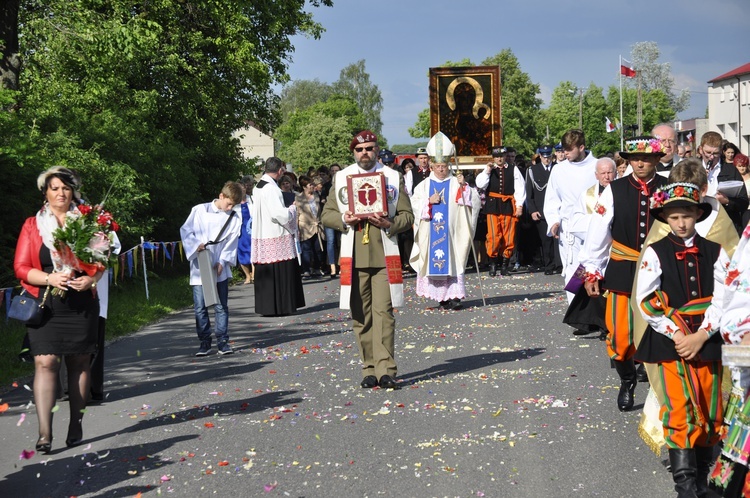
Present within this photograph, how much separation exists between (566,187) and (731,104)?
9392 centimetres

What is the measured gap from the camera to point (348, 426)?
8055 millimetres

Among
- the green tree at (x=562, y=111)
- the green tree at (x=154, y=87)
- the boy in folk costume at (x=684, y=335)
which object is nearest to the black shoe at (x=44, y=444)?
the boy in folk costume at (x=684, y=335)

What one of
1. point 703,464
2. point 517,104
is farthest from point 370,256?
point 517,104

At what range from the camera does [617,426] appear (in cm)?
780

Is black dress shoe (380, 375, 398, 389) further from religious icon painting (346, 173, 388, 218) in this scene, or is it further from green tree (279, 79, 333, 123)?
green tree (279, 79, 333, 123)

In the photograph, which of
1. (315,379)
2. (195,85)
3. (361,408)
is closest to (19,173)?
(315,379)

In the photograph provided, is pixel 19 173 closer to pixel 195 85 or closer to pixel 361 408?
pixel 361 408

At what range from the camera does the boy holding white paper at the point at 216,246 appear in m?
12.1

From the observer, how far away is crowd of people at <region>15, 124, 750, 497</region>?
19.3ft

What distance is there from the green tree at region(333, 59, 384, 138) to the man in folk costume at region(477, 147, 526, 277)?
11198cm

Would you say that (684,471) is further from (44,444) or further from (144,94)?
Answer: (144,94)

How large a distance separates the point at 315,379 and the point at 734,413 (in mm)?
5660

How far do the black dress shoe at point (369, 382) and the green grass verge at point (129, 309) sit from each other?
129 inches

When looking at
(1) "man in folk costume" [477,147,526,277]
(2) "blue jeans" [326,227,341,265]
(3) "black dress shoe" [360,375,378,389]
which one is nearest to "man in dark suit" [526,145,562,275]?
(1) "man in folk costume" [477,147,526,277]
